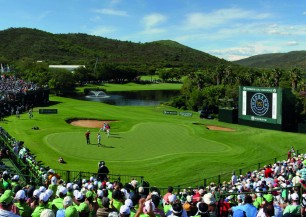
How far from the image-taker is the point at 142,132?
1772 inches

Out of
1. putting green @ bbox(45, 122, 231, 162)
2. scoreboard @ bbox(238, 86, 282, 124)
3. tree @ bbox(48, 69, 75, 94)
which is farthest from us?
tree @ bbox(48, 69, 75, 94)

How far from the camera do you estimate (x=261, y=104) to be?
50.7 metres

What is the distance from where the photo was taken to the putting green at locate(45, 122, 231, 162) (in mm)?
33781

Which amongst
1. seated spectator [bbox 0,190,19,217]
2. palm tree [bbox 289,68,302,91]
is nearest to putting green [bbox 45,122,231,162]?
seated spectator [bbox 0,190,19,217]

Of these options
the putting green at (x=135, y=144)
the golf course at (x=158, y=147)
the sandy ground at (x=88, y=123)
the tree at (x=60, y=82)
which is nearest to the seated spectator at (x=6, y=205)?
the golf course at (x=158, y=147)

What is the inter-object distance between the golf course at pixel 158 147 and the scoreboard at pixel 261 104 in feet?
6.00

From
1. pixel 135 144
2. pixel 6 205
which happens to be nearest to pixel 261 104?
pixel 135 144

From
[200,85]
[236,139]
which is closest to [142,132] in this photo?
[236,139]

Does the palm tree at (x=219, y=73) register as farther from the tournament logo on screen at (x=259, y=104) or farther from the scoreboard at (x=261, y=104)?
the tournament logo on screen at (x=259, y=104)

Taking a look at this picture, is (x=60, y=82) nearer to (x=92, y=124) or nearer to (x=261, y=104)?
(x=92, y=124)

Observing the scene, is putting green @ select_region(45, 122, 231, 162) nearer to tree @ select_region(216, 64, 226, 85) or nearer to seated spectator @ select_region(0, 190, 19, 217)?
seated spectator @ select_region(0, 190, 19, 217)

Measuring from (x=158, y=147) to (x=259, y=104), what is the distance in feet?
63.0

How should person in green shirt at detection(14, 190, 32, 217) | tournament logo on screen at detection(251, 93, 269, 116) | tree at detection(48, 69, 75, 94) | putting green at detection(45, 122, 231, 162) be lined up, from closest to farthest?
1. person in green shirt at detection(14, 190, 32, 217)
2. putting green at detection(45, 122, 231, 162)
3. tournament logo on screen at detection(251, 93, 269, 116)
4. tree at detection(48, 69, 75, 94)

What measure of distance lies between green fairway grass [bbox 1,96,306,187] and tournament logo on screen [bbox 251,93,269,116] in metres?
2.55
